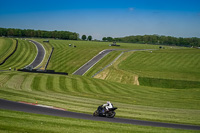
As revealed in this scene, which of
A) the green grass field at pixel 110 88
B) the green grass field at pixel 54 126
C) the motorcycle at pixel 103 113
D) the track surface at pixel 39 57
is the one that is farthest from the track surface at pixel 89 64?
the green grass field at pixel 54 126

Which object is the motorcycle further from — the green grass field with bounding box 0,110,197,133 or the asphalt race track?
the asphalt race track

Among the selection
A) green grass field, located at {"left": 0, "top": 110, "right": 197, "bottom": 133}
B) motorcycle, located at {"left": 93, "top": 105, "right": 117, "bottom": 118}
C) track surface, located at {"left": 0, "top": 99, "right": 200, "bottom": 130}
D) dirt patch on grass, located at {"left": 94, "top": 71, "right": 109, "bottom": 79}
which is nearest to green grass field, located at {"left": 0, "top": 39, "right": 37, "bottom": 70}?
dirt patch on grass, located at {"left": 94, "top": 71, "right": 109, "bottom": 79}

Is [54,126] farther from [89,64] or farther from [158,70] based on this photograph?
[89,64]

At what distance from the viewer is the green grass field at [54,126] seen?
53.0 feet

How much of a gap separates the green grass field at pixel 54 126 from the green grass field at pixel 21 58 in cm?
6826

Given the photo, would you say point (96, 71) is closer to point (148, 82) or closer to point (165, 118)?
point (148, 82)

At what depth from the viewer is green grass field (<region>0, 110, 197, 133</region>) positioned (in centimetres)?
1614

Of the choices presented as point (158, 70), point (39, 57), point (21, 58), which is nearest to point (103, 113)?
point (158, 70)

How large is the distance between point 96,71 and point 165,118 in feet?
181

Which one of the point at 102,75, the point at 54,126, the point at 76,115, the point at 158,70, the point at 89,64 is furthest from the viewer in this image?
the point at 89,64

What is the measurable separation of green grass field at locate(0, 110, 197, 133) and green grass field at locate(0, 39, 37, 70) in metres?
68.3

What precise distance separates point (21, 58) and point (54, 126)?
86.8 m

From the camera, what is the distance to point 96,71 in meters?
79.9

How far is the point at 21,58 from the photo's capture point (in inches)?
3866
